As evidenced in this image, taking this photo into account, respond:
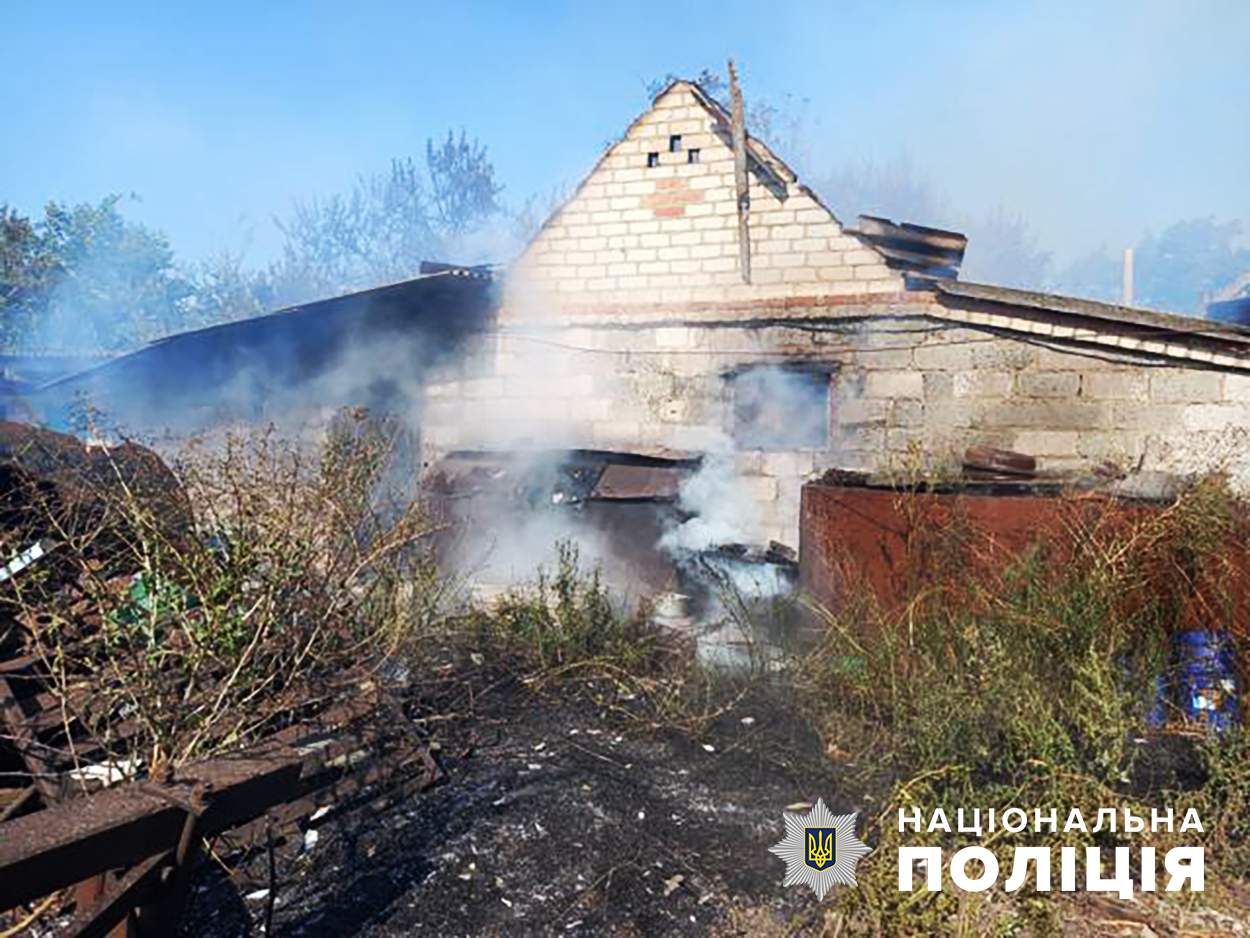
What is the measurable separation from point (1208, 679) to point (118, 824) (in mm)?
5936

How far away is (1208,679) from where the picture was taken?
5.03 meters

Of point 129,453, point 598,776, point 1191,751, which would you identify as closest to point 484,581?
point 129,453

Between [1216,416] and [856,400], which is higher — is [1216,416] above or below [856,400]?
below

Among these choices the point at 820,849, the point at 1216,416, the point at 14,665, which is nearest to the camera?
the point at 820,849

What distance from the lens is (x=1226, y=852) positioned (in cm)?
362

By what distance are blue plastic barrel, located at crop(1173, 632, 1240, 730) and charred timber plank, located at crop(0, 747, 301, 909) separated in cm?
535

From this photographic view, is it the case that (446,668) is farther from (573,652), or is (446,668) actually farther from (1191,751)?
(1191,751)

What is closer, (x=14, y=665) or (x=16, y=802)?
(x=16, y=802)

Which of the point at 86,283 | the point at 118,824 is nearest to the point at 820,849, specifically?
the point at 118,824

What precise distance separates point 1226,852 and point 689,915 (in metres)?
2.52

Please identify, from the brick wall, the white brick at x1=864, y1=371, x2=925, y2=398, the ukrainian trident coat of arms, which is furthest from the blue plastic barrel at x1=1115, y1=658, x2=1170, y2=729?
the brick wall

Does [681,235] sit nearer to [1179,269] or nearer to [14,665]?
[14,665]

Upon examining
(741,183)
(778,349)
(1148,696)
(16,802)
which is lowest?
(1148,696)

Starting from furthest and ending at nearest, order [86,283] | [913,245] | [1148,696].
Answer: [86,283]
[913,245]
[1148,696]
